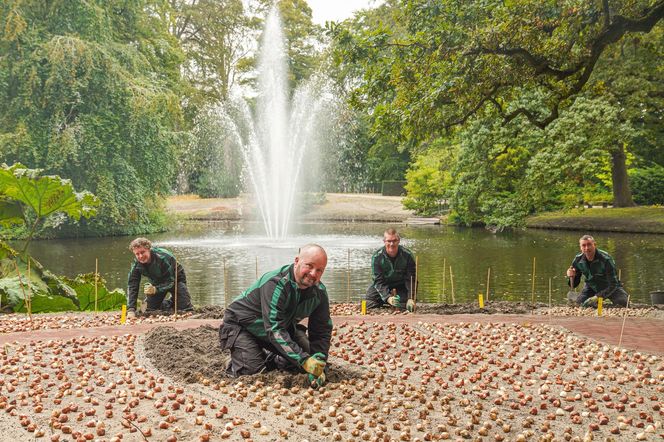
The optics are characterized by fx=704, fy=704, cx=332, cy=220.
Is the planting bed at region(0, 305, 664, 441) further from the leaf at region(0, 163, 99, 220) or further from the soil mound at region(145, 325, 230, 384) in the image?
the leaf at region(0, 163, 99, 220)

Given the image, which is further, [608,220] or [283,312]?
[608,220]

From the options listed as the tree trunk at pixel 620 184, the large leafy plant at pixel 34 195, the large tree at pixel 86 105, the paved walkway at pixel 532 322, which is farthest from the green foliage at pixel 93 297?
the tree trunk at pixel 620 184

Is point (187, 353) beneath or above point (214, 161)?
beneath

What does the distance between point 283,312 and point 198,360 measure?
129 cm

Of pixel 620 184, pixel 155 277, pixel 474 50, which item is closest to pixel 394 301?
pixel 155 277

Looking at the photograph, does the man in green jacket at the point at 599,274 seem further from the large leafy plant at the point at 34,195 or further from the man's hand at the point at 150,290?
the large leafy plant at the point at 34,195

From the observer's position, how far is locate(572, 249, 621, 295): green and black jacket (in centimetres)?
1105

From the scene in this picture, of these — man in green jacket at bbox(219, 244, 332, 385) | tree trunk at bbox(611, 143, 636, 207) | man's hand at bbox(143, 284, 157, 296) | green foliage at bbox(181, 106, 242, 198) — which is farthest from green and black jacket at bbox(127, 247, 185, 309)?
green foliage at bbox(181, 106, 242, 198)

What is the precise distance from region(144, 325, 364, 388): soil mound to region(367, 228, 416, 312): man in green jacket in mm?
3049

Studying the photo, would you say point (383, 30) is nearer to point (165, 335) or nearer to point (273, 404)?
point (165, 335)

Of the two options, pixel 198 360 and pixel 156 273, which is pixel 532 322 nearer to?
pixel 198 360

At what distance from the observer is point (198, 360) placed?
651cm

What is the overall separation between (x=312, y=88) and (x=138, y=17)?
17.9 meters

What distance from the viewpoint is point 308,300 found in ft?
19.0
